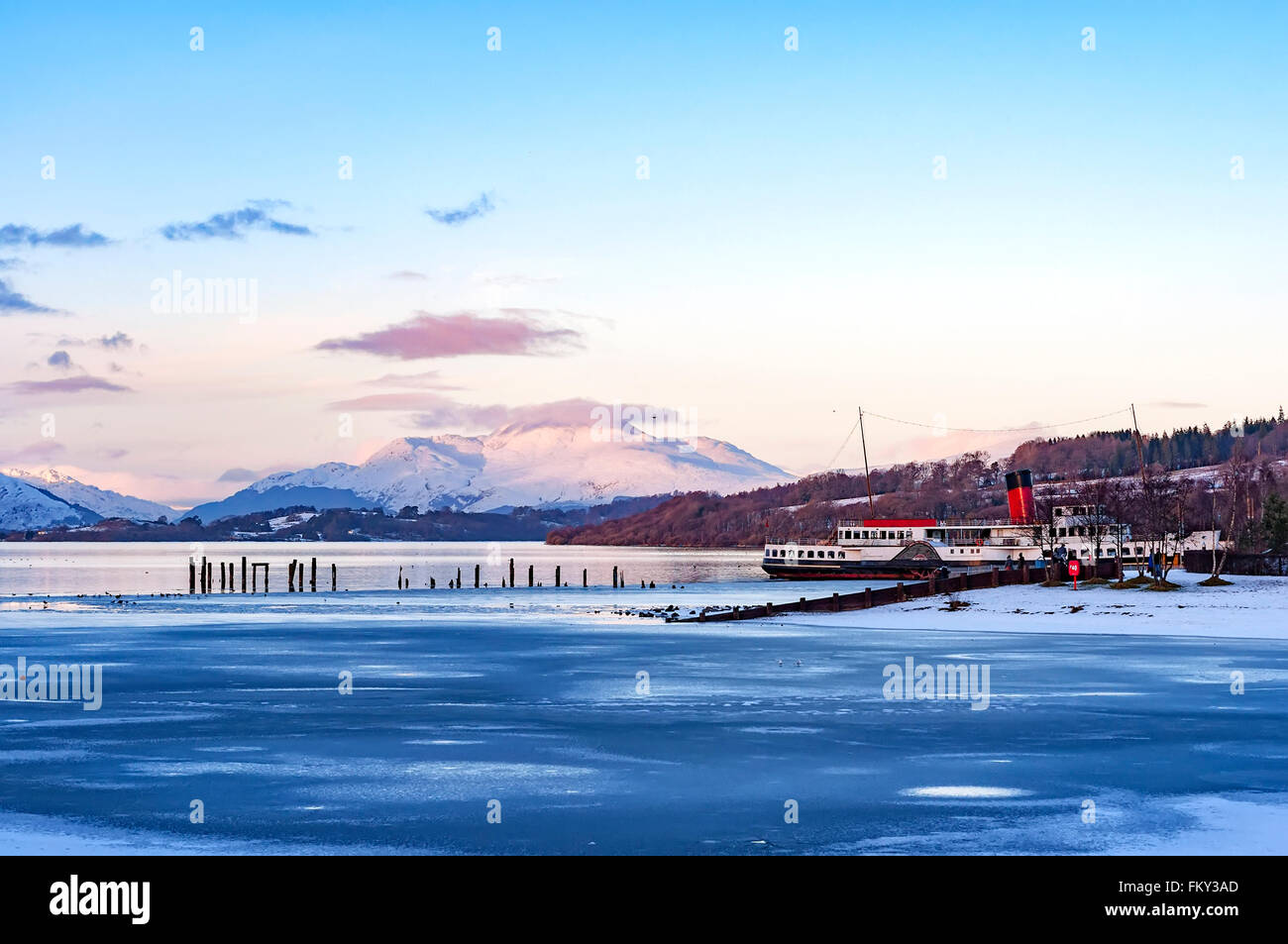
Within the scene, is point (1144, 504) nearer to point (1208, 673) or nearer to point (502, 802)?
point (1208, 673)

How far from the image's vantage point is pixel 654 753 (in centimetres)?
1773

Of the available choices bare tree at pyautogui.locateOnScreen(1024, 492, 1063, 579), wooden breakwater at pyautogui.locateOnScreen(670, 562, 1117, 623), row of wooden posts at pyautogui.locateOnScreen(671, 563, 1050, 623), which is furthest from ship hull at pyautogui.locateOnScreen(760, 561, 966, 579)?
row of wooden posts at pyautogui.locateOnScreen(671, 563, 1050, 623)

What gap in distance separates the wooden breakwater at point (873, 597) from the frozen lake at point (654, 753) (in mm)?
19113

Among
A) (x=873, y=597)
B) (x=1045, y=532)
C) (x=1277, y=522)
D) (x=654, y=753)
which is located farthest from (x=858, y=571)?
(x=654, y=753)

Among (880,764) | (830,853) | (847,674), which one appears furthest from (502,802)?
(847,674)

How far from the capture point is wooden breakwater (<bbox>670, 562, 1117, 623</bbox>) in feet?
185

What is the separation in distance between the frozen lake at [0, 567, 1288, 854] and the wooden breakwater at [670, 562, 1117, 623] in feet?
62.7

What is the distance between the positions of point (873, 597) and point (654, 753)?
141ft

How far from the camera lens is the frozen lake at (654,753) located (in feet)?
41.2

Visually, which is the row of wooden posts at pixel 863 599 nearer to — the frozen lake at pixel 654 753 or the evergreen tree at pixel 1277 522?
the frozen lake at pixel 654 753

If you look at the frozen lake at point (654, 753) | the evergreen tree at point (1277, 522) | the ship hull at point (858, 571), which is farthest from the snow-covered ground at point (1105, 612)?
the ship hull at point (858, 571)

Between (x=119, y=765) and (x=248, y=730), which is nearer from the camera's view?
(x=119, y=765)

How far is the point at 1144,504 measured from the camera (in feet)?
275
